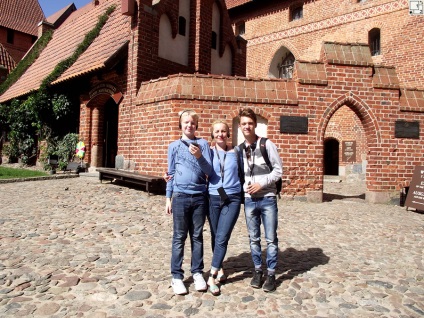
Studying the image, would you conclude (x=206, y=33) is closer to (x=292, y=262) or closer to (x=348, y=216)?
(x=348, y=216)

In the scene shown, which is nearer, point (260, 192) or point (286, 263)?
point (260, 192)

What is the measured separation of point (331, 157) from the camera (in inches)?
719

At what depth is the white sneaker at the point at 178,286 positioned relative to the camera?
3.04 meters

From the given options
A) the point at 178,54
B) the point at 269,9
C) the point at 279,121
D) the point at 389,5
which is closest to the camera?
the point at 279,121

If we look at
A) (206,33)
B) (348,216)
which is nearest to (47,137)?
(206,33)

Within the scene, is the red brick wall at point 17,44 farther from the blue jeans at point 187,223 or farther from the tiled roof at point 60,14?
the blue jeans at point 187,223

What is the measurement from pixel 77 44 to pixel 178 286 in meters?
12.5


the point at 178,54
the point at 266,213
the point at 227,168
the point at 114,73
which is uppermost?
the point at 178,54

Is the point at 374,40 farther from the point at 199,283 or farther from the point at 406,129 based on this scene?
the point at 199,283

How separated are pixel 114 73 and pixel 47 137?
173 inches

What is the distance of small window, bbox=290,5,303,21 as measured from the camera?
18.6 metres

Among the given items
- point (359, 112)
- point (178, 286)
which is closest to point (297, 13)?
point (359, 112)

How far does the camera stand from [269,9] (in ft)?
64.0

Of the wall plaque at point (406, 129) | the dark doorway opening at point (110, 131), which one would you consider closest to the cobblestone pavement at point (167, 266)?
the wall plaque at point (406, 129)
